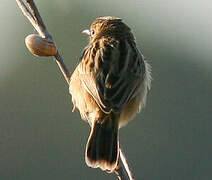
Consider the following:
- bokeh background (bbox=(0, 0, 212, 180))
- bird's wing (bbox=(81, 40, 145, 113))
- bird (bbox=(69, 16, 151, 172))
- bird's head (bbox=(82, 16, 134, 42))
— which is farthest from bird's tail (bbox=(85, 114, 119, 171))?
bokeh background (bbox=(0, 0, 212, 180))

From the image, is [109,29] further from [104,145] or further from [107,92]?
[104,145]

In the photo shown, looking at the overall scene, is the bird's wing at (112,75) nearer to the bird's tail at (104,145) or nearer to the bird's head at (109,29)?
the bird's tail at (104,145)

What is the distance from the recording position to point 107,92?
5.50 meters

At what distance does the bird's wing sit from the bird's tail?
0.70 feet

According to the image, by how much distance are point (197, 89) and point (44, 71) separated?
344 centimetres

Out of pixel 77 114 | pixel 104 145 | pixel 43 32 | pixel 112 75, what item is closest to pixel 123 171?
pixel 104 145

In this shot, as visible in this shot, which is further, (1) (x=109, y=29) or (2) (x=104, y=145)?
(1) (x=109, y=29)

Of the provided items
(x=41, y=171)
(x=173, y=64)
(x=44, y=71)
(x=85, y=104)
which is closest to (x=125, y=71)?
(x=85, y=104)

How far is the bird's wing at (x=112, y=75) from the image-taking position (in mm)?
5477

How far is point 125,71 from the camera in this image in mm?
5789

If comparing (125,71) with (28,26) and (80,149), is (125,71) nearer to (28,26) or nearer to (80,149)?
(80,149)

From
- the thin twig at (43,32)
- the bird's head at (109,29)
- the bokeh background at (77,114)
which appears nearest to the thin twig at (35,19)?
the thin twig at (43,32)

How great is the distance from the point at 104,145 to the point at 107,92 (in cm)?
41

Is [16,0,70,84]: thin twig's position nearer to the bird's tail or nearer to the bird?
the bird
